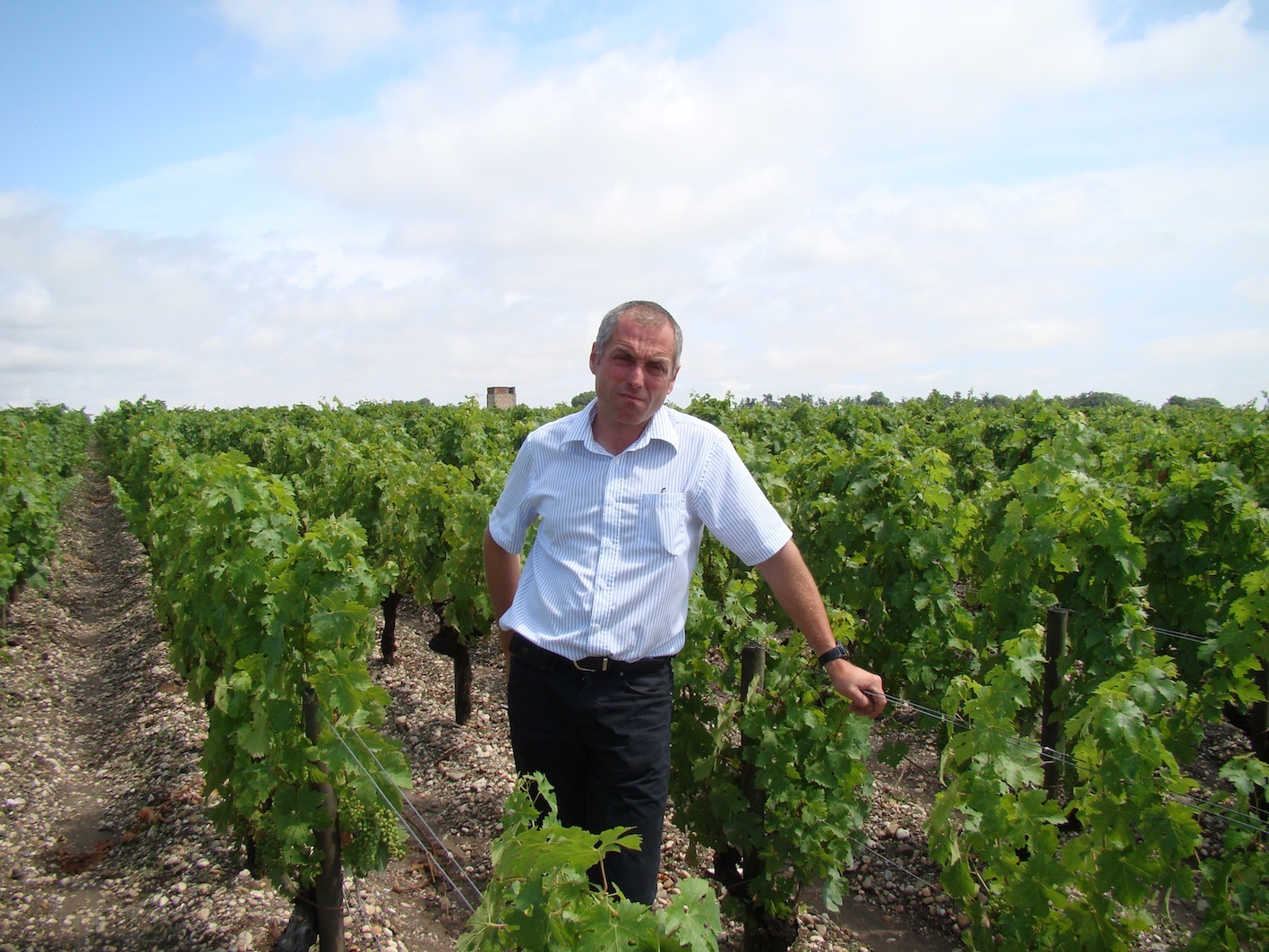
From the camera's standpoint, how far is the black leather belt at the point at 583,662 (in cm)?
238

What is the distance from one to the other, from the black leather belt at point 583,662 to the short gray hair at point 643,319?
0.88 m

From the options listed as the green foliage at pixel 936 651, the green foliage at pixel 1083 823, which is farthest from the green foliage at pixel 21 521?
the green foliage at pixel 1083 823

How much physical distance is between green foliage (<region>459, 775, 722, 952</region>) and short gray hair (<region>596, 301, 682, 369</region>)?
1386 mm

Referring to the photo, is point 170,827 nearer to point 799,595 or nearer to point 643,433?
point 643,433

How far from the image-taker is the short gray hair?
2.40m

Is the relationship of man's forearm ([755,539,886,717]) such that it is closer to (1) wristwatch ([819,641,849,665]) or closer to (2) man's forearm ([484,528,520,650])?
(1) wristwatch ([819,641,849,665])

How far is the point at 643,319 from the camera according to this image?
94.5 inches

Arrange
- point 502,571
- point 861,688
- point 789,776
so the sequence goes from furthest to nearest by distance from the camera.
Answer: point 789,776, point 502,571, point 861,688

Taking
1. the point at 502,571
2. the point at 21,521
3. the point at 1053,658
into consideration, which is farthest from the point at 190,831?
the point at 21,521

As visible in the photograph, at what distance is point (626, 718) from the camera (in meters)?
2.40

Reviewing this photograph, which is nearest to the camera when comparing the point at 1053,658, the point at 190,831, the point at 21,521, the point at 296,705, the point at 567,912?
the point at 567,912

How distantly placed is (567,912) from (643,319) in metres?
1.54

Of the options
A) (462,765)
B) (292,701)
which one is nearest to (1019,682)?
(292,701)

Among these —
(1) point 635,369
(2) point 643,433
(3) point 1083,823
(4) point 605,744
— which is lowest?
(3) point 1083,823
